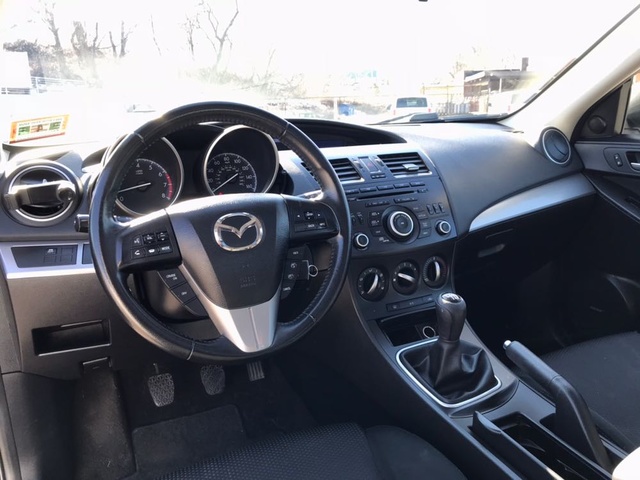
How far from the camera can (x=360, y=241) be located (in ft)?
6.11

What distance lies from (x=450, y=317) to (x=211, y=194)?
30.9 inches

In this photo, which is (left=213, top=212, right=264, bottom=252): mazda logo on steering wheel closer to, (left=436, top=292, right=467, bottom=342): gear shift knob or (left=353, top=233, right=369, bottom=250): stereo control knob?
(left=353, top=233, right=369, bottom=250): stereo control knob

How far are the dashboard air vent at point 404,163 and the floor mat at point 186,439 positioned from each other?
1.09 meters

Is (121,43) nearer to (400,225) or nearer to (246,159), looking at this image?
(246,159)

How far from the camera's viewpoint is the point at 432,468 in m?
1.55

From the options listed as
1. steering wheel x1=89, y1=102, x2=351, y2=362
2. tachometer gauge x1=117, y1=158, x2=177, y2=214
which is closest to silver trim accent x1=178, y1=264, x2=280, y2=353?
steering wheel x1=89, y1=102, x2=351, y2=362

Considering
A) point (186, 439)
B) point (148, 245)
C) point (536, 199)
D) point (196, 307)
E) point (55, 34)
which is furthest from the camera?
point (536, 199)

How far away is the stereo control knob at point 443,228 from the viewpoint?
201 cm

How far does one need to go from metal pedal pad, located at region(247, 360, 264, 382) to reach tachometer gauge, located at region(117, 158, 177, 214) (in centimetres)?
90

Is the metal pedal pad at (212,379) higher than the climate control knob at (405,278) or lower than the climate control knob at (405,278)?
lower

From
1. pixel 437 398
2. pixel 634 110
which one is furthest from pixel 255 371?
pixel 634 110

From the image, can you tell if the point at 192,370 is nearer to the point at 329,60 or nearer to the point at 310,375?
the point at 310,375

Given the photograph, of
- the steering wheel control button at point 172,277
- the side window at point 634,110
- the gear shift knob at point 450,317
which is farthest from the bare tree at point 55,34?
the side window at point 634,110

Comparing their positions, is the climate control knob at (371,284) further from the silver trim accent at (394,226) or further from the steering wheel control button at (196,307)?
the steering wheel control button at (196,307)
